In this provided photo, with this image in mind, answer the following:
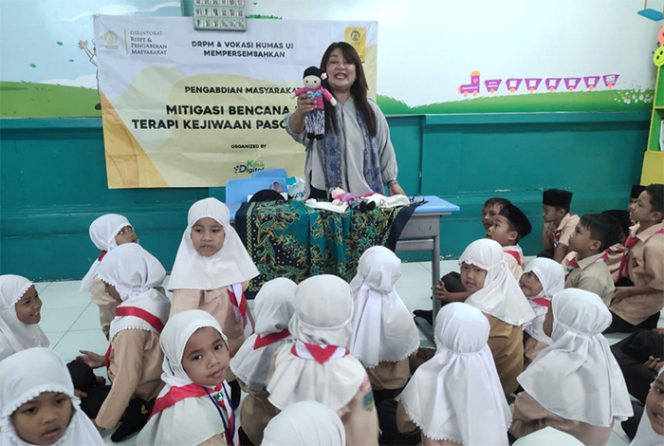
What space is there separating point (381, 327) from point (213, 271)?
0.80m

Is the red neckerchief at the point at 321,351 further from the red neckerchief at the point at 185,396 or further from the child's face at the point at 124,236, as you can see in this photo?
the child's face at the point at 124,236

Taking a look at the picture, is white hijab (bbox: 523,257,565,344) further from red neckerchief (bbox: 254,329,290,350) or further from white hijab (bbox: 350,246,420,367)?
red neckerchief (bbox: 254,329,290,350)

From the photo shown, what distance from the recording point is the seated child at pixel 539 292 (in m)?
2.33

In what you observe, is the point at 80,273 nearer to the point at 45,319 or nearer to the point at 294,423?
the point at 45,319

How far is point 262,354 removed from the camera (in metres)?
1.75

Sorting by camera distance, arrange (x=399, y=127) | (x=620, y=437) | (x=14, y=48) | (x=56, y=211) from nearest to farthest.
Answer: (x=620, y=437)
(x=14, y=48)
(x=56, y=211)
(x=399, y=127)

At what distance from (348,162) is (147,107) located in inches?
78.0

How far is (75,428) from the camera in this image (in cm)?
121

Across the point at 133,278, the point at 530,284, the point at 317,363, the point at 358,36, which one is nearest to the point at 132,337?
the point at 133,278

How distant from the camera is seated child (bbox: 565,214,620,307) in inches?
107

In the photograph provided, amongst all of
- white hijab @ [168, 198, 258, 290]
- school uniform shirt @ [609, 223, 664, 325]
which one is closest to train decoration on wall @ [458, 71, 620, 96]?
school uniform shirt @ [609, 223, 664, 325]

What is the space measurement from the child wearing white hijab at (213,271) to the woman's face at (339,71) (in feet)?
3.42

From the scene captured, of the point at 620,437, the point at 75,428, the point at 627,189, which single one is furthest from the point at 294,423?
the point at 627,189

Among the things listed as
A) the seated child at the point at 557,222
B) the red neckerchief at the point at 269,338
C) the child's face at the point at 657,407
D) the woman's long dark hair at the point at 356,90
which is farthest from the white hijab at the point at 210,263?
the seated child at the point at 557,222
